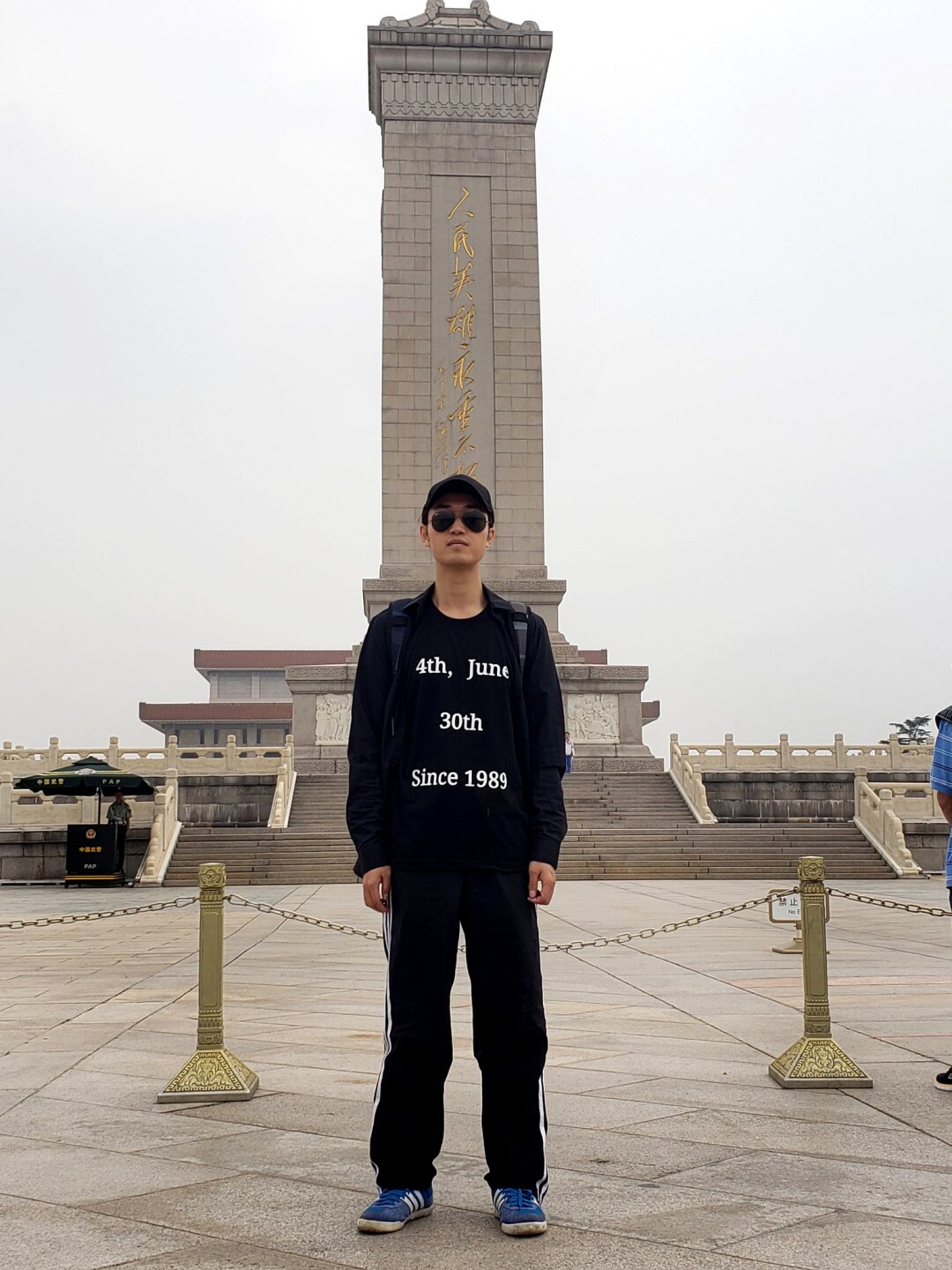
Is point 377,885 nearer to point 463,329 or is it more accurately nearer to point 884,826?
point 884,826

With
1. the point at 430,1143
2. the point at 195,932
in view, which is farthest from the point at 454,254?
the point at 430,1143

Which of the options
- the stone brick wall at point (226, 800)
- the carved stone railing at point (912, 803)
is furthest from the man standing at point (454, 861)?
the stone brick wall at point (226, 800)

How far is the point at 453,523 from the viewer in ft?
12.4

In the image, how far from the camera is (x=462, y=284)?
2878cm

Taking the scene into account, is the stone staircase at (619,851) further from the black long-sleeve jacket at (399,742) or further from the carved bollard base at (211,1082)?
the black long-sleeve jacket at (399,742)

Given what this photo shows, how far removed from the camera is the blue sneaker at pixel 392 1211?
3146mm

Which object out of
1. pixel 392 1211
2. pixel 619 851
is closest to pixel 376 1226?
pixel 392 1211

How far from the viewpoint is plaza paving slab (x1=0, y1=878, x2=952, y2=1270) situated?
304 cm

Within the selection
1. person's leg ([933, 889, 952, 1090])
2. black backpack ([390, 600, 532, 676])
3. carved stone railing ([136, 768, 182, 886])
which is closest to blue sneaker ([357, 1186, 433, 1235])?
black backpack ([390, 600, 532, 676])

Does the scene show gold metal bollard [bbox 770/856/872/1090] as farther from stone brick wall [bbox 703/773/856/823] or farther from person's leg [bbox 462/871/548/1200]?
stone brick wall [bbox 703/773/856/823]

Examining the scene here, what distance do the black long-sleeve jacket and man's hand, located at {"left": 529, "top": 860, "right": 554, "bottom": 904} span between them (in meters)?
0.02

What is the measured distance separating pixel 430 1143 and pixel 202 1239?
0.62 meters

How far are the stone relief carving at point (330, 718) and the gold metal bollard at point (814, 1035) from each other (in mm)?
21499

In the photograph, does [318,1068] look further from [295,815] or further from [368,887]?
[295,815]
